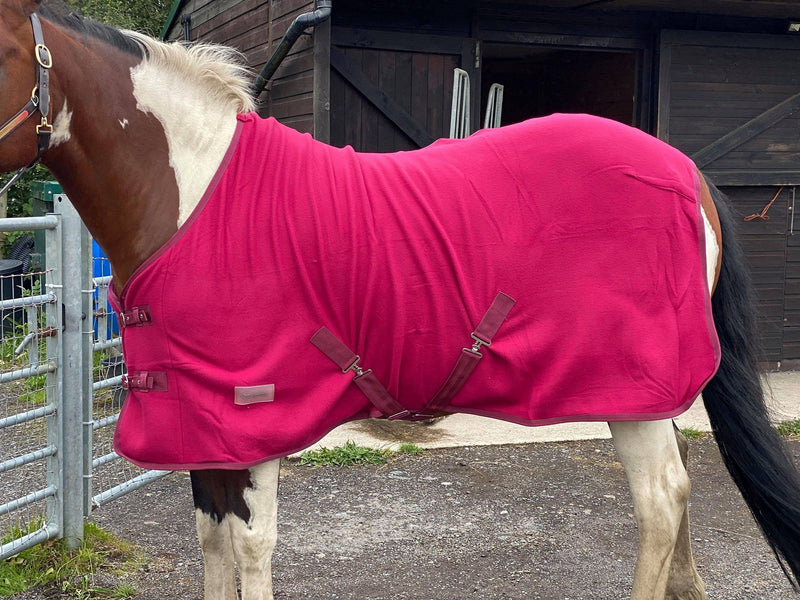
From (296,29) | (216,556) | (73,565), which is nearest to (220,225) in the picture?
(216,556)

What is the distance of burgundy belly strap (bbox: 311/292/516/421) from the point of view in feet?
6.60

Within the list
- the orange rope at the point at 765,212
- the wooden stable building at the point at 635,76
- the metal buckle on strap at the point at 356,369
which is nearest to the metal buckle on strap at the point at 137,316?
the metal buckle on strap at the point at 356,369

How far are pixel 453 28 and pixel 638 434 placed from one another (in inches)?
166

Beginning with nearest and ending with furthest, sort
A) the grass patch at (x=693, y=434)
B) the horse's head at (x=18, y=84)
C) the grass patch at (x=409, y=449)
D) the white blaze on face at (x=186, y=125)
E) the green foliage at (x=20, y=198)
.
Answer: the horse's head at (x=18, y=84)
the white blaze on face at (x=186, y=125)
the grass patch at (x=409, y=449)
the grass patch at (x=693, y=434)
the green foliage at (x=20, y=198)

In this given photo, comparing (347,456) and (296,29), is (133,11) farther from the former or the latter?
(347,456)

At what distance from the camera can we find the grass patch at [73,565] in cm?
284

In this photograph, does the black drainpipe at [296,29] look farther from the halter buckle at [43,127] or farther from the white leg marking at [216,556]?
the white leg marking at [216,556]

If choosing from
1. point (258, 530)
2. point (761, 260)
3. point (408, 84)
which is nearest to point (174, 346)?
point (258, 530)

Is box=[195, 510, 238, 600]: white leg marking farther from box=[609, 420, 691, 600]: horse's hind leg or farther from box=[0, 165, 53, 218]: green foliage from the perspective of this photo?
box=[0, 165, 53, 218]: green foliage

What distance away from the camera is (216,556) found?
2.33 m

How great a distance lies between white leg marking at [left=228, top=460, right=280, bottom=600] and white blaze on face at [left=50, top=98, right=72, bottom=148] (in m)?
0.95

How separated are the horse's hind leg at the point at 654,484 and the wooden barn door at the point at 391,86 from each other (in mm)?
3738

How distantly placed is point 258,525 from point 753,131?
18.5ft

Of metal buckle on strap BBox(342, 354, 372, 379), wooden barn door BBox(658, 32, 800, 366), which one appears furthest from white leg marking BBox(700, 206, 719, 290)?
wooden barn door BBox(658, 32, 800, 366)
